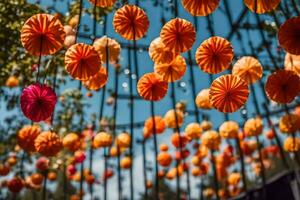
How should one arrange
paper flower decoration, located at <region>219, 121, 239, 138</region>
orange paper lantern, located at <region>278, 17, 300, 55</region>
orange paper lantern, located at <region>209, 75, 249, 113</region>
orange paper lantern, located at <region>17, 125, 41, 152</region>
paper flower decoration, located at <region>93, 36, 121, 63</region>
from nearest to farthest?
1. orange paper lantern, located at <region>278, 17, 300, 55</region>
2. orange paper lantern, located at <region>209, 75, 249, 113</region>
3. paper flower decoration, located at <region>93, 36, 121, 63</region>
4. orange paper lantern, located at <region>17, 125, 41, 152</region>
5. paper flower decoration, located at <region>219, 121, 239, 138</region>

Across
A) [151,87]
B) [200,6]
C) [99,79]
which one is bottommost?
[151,87]

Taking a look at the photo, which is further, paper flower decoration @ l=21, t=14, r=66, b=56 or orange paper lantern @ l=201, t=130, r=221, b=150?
orange paper lantern @ l=201, t=130, r=221, b=150

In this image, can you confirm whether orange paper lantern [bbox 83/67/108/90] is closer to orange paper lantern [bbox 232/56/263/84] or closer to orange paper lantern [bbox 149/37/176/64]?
orange paper lantern [bbox 149/37/176/64]

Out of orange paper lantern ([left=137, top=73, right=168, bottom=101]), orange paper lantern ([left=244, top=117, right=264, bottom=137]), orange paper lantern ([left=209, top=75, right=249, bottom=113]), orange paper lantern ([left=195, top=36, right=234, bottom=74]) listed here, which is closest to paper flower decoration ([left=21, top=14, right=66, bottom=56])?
orange paper lantern ([left=137, top=73, right=168, bottom=101])

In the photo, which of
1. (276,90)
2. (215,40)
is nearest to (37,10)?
(215,40)

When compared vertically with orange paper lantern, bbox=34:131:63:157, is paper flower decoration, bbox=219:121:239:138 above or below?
above

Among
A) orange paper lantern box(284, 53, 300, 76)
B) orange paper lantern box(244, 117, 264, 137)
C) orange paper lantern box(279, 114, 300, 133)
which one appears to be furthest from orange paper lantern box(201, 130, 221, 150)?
orange paper lantern box(284, 53, 300, 76)

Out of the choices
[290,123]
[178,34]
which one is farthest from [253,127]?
[178,34]

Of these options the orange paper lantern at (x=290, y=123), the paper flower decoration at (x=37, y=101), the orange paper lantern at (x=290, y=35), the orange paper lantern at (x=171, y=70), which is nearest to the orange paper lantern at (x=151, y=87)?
the orange paper lantern at (x=171, y=70)

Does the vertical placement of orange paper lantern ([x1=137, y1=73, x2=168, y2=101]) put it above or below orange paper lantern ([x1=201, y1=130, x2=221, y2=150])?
below

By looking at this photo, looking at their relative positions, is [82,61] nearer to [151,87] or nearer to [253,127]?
[151,87]

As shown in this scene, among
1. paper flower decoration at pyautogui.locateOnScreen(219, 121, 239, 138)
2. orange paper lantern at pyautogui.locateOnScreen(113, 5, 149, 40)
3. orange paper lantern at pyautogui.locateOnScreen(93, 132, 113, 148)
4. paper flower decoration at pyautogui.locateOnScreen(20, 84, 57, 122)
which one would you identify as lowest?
paper flower decoration at pyautogui.locateOnScreen(20, 84, 57, 122)

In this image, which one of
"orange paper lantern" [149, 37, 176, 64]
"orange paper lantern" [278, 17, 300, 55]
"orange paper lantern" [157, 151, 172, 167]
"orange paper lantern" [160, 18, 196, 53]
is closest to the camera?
"orange paper lantern" [278, 17, 300, 55]

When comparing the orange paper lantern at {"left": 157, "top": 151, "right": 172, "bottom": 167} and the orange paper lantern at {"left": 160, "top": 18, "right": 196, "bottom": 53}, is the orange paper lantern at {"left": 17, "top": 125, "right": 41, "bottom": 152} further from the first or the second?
the orange paper lantern at {"left": 157, "top": 151, "right": 172, "bottom": 167}
